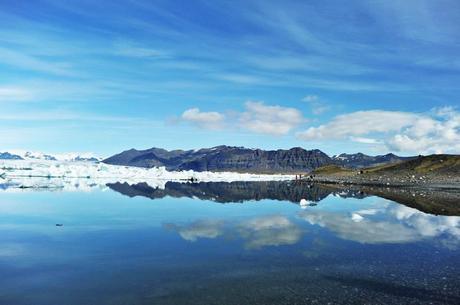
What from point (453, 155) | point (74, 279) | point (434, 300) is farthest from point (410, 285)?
point (453, 155)

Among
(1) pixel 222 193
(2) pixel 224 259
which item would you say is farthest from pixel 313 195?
(2) pixel 224 259

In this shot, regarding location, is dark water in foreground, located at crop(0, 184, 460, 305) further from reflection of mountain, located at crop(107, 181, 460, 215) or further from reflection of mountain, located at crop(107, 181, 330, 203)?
reflection of mountain, located at crop(107, 181, 330, 203)

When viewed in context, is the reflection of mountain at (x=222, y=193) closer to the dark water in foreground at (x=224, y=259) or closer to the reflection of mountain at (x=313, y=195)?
the reflection of mountain at (x=313, y=195)

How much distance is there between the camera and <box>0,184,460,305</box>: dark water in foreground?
1037cm

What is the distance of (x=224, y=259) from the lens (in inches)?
555

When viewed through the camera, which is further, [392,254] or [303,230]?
[303,230]

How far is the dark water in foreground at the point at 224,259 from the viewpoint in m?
10.4

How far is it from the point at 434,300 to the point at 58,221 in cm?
1844

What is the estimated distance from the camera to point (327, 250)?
1602 centimetres

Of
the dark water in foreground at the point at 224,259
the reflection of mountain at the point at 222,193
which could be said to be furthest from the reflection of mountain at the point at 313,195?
the dark water in foreground at the point at 224,259

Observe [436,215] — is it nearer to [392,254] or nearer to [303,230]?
[303,230]

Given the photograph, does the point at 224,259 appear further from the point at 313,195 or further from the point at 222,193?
the point at 313,195

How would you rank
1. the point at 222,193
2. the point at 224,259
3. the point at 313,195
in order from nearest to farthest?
the point at 224,259 < the point at 222,193 < the point at 313,195

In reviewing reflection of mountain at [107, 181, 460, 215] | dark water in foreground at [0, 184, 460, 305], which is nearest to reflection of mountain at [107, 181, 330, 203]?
reflection of mountain at [107, 181, 460, 215]
